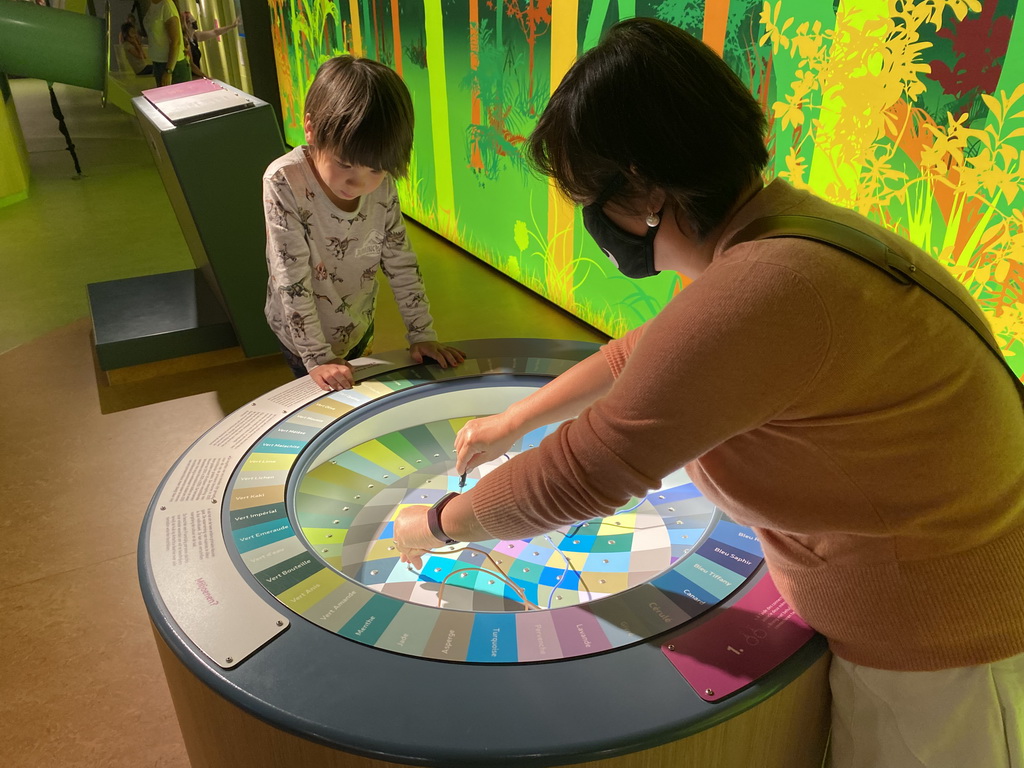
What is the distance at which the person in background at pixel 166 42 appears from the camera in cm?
702

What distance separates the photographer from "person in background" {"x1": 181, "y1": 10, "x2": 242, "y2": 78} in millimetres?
6869

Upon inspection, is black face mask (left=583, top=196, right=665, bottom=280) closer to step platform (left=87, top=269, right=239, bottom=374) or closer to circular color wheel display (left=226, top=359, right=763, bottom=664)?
circular color wheel display (left=226, top=359, right=763, bottom=664)

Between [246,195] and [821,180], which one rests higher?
[821,180]

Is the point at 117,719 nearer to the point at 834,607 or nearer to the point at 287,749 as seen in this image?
the point at 287,749

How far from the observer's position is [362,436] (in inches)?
75.4

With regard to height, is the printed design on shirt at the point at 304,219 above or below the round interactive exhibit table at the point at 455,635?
above

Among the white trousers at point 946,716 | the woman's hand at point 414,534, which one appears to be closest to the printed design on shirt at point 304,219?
the woman's hand at point 414,534

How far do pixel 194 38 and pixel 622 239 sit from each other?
7.39m

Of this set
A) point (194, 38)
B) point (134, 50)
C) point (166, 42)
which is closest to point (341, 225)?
point (194, 38)

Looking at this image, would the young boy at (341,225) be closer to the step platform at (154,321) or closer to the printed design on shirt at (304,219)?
the printed design on shirt at (304,219)

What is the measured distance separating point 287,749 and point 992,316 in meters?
1.89

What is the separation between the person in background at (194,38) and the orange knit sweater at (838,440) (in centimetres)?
709

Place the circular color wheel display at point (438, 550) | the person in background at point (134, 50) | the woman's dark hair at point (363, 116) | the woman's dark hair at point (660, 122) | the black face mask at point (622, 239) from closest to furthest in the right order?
the woman's dark hair at point (660, 122) < the black face mask at point (622, 239) < the circular color wheel display at point (438, 550) < the woman's dark hair at point (363, 116) < the person in background at point (134, 50)

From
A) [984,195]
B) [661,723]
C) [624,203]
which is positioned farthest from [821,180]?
[661,723]
